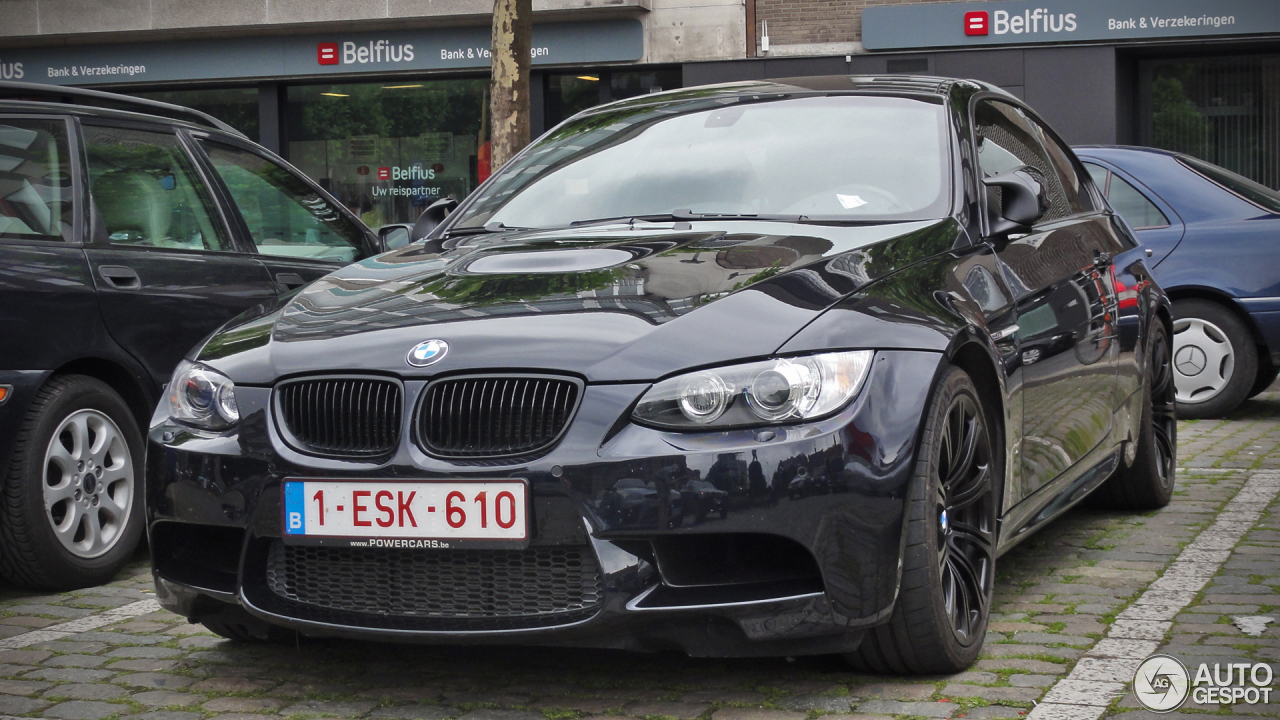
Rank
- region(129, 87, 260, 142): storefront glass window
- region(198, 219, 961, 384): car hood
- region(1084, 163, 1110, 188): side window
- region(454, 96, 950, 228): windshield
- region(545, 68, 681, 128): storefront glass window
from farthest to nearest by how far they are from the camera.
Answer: region(129, 87, 260, 142): storefront glass window < region(545, 68, 681, 128): storefront glass window < region(1084, 163, 1110, 188): side window < region(454, 96, 950, 228): windshield < region(198, 219, 961, 384): car hood

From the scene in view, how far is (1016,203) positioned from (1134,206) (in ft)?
15.9

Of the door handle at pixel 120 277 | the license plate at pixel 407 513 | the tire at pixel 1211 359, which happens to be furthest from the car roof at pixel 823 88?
the tire at pixel 1211 359

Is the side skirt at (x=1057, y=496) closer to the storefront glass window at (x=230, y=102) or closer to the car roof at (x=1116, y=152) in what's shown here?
the car roof at (x=1116, y=152)

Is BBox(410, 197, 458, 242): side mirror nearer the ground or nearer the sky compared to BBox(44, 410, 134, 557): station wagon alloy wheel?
nearer the sky

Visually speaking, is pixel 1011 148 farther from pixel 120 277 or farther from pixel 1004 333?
pixel 120 277

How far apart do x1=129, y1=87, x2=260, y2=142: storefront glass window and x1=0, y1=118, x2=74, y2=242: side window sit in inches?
607

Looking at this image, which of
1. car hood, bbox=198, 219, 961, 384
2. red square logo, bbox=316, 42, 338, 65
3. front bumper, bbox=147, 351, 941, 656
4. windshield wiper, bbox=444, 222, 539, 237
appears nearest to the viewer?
front bumper, bbox=147, 351, 941, 656

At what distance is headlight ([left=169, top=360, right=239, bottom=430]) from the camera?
3.50m

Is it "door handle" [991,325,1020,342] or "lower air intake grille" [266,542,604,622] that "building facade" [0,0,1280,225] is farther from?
"lower air intake grille" [266,542,604,622]

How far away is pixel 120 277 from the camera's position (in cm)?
519

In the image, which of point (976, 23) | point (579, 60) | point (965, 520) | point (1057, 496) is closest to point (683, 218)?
point (965, 520)

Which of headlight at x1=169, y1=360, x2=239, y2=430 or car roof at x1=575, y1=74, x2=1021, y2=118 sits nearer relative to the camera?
headlight at x1=169, y1=360, x2=239, y2=430

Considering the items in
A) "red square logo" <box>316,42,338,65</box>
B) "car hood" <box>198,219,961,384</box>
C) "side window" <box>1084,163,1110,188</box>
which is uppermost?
"red square logo" <box>316,42,338,65</box>

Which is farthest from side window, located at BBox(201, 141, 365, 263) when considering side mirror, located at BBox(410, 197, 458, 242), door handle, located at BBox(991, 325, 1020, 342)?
door handle, located at BBox(991, 325, 1020, 342)
